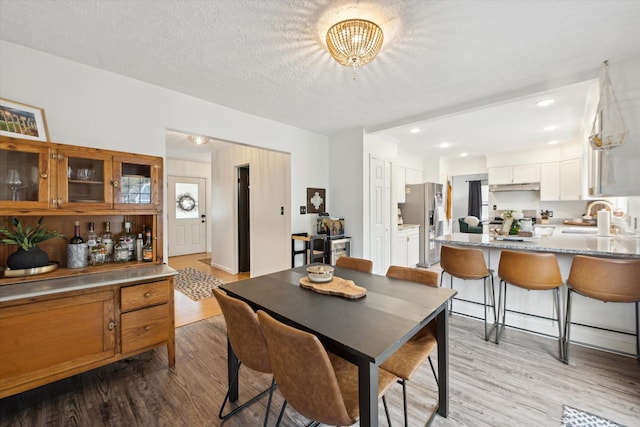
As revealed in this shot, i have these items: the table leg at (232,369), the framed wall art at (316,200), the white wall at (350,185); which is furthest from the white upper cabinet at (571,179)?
the table leg at (232,369)

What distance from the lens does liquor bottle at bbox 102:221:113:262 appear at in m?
2.18

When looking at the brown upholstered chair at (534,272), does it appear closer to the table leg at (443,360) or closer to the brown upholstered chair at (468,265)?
the brown upholstered chair at (468,265)

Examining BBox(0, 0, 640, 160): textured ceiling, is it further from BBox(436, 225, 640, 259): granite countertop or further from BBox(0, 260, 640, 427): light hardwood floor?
BBox(0, 260, 640, 427): light hardwood floor

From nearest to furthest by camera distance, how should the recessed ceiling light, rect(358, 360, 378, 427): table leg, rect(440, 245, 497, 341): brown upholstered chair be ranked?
rect(358, 360, 378, 427): table leg < rect(440, 245, 497, 341): brown upholstered chair < the recessed ceiling light

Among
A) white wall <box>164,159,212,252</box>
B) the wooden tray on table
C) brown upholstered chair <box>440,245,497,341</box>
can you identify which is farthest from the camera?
white wall <box>164,159,212,252</box>

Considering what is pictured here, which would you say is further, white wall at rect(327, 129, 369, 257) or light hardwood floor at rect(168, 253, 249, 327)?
white wall at rect(327, 129, 369, 257)

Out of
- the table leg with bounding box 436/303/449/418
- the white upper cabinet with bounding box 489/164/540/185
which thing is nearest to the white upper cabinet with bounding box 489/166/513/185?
the white upper cabinet with bounding box 489/164/540/185

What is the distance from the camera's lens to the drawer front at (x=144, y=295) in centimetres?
189

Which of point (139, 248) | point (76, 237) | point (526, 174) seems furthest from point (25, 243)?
point (526, 174)

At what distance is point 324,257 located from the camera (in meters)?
3.79

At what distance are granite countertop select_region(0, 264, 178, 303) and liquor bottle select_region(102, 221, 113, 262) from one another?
23 centimetres

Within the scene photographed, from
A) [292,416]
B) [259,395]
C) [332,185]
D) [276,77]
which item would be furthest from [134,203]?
[332,185]

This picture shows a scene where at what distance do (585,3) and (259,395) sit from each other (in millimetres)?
3185

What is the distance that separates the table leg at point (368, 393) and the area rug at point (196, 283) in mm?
3282
